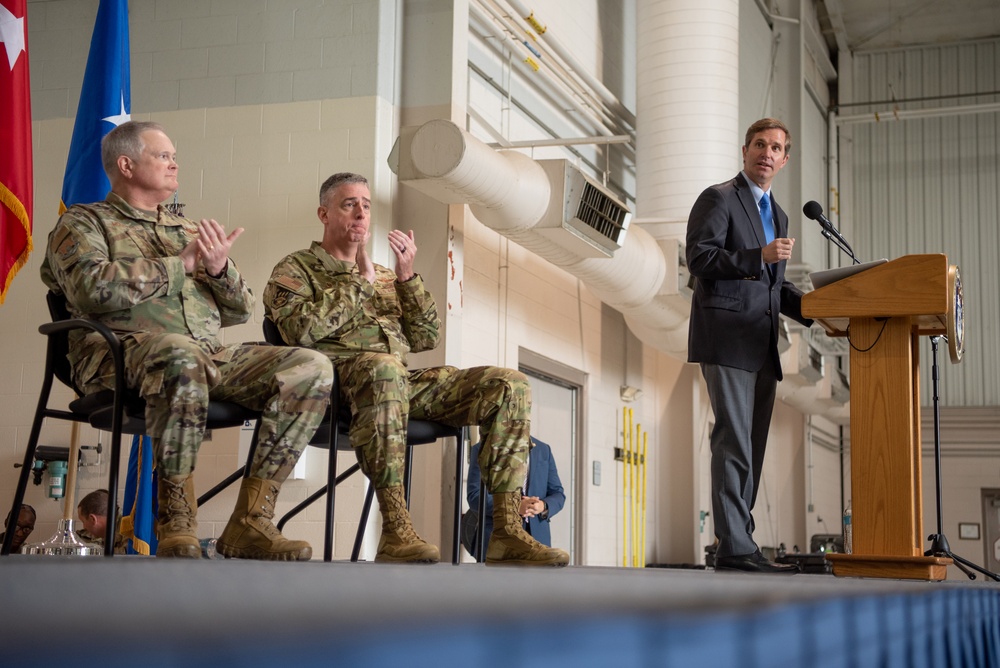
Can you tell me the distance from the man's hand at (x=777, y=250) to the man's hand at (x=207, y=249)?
53.7 inches

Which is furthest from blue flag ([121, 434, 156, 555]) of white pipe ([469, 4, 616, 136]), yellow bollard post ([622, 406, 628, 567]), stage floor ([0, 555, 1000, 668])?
yellow bollard post ([622, 406, 628, 567])

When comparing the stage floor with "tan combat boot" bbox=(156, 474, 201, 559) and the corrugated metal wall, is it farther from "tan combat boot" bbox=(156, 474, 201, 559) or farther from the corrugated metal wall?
the corrugated metal wall

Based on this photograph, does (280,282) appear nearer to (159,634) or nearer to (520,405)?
(520,405)

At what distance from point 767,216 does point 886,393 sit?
0.64m

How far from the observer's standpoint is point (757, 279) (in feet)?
10.1

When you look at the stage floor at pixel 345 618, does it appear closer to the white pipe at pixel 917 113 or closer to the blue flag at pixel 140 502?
the blue flag at pixel 140 502

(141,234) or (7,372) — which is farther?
(7,372)

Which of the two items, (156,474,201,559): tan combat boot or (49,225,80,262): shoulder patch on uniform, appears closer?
(156,474,201,559): tan combat boot

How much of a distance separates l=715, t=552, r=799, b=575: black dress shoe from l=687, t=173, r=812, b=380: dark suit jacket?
0.51 metres

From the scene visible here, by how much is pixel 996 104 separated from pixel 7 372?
33.7 feet

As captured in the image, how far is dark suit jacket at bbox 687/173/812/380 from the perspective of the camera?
9.79ft

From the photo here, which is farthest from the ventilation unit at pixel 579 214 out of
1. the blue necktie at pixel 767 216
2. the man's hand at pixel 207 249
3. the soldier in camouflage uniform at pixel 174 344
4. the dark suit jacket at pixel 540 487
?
the man's hand at pixel 207 249

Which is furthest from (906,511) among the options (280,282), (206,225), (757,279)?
(206,225)

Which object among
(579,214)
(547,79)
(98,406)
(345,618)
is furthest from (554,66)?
(345,618)
